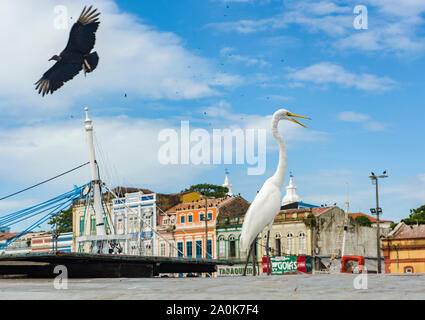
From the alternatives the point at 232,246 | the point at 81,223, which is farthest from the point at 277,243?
the point at 81,223

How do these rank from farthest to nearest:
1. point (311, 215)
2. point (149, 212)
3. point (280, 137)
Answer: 1. point (149, 212)
2. point (311, 215)
3. point (280, 137)

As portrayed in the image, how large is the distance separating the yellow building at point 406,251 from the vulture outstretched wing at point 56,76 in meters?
29.1

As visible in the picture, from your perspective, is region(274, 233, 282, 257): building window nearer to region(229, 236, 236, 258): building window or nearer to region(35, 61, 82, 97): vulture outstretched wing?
region(229, 236, 236, 258): building window

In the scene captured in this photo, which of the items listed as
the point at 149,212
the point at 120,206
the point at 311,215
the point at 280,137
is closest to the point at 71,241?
the point at 120,206

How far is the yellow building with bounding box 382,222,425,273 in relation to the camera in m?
43.3

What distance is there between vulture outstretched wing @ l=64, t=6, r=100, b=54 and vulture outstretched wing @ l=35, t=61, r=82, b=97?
83 cm

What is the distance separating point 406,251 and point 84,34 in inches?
1180

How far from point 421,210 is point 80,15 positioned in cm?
4647

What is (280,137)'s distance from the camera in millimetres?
14938

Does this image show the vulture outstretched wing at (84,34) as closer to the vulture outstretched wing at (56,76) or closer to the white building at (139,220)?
the vulture outstretched wing at (56,76)

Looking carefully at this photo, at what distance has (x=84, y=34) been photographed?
25844 millimetres

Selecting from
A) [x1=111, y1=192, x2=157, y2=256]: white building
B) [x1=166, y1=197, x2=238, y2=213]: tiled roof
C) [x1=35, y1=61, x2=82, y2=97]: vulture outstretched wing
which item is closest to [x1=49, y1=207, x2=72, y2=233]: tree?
[x1=111, y1=192, x2=157, y2=256]: white building

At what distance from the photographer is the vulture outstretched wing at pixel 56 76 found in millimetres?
25812
